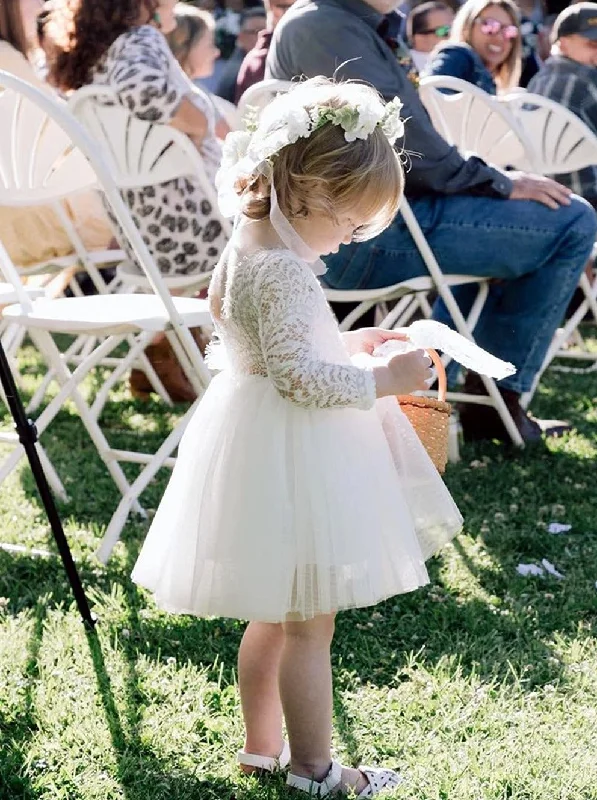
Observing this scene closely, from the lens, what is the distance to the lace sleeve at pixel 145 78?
4043mm

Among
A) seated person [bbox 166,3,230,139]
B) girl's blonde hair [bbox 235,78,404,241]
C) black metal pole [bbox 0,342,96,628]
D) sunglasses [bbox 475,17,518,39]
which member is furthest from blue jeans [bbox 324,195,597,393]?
sunglasses [bbox 475,17,518,39]

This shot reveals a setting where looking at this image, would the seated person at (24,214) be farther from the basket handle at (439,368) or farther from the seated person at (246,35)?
the seated person at (246,35)

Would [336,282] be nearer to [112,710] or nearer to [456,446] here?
[456,446]

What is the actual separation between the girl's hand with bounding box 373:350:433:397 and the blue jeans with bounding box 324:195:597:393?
6.06 feet

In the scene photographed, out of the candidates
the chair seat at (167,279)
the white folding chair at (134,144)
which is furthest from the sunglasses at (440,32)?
the white folding chair at (134,144)

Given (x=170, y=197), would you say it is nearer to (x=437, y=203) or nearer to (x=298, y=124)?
(x=437, y=203)

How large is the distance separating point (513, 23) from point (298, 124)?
14.4 feet

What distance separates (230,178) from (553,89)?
440 cm

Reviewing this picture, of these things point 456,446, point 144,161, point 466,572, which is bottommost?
point 456,446

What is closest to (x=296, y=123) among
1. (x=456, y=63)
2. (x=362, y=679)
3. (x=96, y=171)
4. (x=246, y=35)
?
(x=96, y=171)

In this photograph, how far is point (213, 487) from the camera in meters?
2.05

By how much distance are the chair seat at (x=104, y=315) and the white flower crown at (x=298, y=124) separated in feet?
3.10

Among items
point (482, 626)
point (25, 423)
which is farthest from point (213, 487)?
point (482, 626)

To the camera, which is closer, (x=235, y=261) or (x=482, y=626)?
(x=235, y=261)
